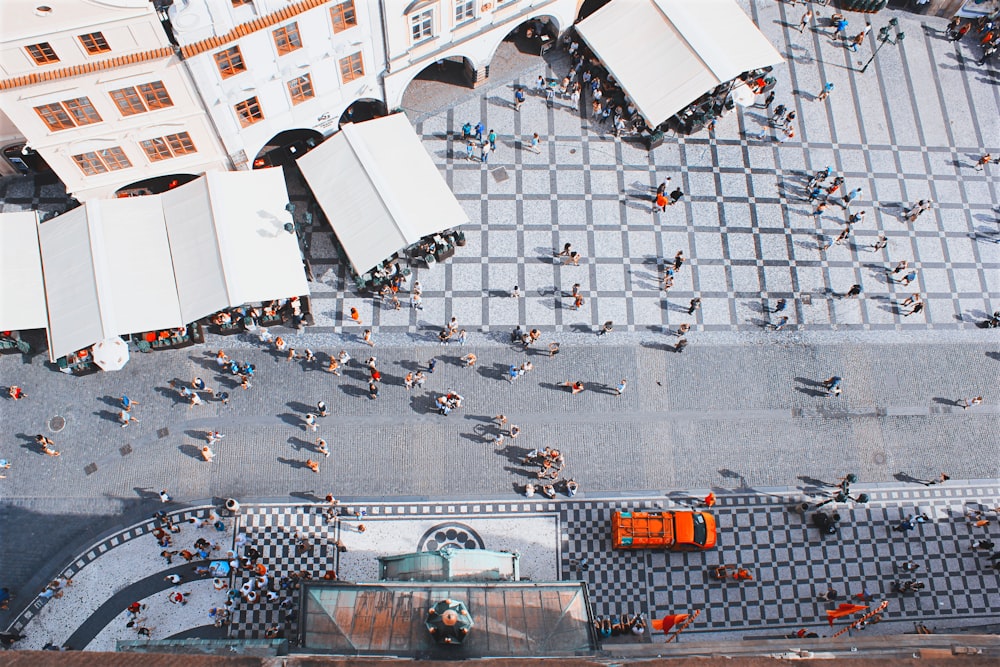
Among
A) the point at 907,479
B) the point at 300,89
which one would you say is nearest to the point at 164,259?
the point at 300,89

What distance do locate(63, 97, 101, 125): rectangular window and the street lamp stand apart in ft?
121

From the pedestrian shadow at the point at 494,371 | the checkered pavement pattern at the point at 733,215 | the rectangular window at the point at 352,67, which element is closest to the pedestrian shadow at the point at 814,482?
the checkered pavement pattern at the point at 733,215

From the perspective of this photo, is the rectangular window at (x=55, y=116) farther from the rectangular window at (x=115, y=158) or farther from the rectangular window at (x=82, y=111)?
the rectangular window at (x=115, y=158)

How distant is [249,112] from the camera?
106 ft

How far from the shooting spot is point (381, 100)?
3625 cm

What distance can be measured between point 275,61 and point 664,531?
2426cm

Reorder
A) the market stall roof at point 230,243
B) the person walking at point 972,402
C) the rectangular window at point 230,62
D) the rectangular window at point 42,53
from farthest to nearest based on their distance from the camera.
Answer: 1. the person walking at point 972,402
2. the market stall roof at point 230,243
3. the rectangular window at point 230,62
4. the rectangular window at point 42,53

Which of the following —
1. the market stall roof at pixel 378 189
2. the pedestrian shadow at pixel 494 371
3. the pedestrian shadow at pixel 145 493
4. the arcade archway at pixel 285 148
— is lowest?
the pedestrian shadow at pixel 145 493

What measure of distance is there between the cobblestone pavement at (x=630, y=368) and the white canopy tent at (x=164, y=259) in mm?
2544

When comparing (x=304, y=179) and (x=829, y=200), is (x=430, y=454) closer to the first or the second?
(x=304, y=179)

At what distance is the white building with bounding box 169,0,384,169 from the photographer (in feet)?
92.0

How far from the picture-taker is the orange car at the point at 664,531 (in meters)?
30.4

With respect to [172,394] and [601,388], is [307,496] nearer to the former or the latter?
[172,394]

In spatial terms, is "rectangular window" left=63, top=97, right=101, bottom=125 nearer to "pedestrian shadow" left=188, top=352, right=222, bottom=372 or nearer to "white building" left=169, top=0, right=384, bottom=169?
"white building" left=169, top=0, right=384, bottom=169
